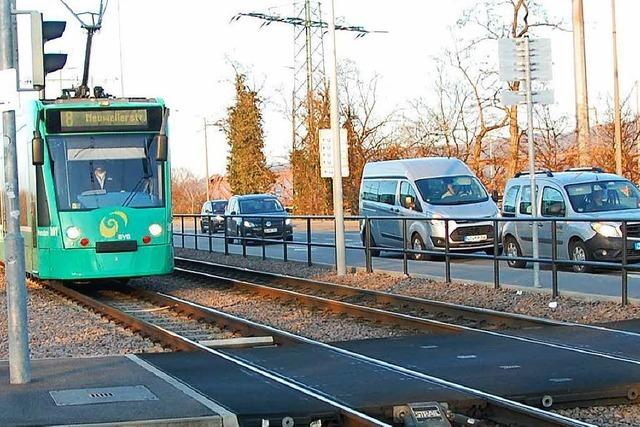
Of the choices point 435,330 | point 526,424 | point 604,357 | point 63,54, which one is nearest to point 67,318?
point 435,330

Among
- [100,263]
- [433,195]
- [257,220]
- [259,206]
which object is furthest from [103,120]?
[259,206]

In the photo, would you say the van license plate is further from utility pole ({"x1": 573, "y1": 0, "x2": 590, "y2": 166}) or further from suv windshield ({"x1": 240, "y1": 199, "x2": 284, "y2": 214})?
suv windshield ({"x1": 240, "y1": 199, "x2": 284, "y2": 214})

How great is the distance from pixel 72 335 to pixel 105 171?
5.15m

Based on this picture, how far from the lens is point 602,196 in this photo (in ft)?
70.1

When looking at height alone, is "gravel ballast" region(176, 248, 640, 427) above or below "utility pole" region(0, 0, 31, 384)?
below

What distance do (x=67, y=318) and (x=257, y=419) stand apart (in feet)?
31.3

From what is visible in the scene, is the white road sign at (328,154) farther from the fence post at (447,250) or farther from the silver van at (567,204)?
the fence post at (447,250)

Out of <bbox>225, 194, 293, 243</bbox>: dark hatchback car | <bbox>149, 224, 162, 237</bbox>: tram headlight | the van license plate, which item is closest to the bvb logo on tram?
<bbox>149, 224, 162, 237</bbox>: tram headlight

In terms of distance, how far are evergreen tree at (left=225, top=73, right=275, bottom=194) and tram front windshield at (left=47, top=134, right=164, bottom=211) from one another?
155ft

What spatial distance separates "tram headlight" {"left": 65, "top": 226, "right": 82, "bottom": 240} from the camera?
18359mm

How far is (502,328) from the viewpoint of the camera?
42.8ft

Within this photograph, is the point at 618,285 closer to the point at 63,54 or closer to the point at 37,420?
the point at 63,54

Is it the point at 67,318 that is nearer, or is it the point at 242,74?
the point at 67,318

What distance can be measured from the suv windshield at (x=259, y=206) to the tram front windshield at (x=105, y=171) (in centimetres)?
1891
